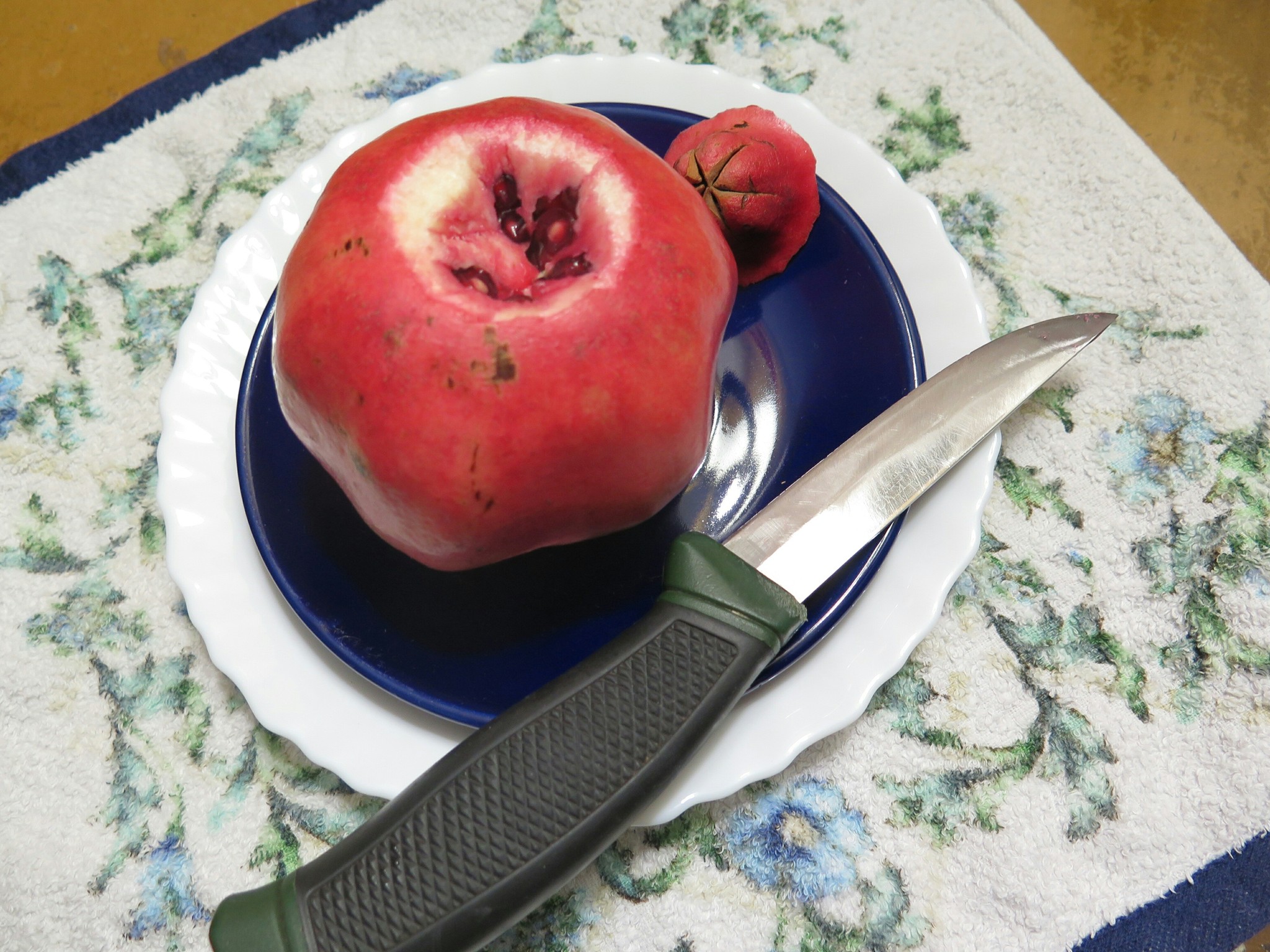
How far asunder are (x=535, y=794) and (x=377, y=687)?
0.18 meters

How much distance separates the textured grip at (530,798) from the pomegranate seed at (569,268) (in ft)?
0.64

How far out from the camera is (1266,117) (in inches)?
32.7

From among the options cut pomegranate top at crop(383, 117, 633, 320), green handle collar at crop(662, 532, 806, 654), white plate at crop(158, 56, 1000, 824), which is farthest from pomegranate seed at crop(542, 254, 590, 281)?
white plate at crop(158, 56, 1000, 824)

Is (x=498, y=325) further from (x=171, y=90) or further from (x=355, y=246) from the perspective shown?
(x=171, y=90)

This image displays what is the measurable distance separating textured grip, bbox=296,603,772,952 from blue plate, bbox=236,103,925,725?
0.09 meters

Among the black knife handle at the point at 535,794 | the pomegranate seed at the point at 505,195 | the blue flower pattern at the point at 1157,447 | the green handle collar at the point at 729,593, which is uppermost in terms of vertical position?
the pomegranate seed at the point at 505,195

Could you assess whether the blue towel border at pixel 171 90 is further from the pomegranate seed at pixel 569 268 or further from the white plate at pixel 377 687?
the pomegranate seed at pixel 569 268

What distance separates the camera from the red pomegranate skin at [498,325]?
42 cm

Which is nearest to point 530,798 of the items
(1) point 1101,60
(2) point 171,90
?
(2) point 171,90

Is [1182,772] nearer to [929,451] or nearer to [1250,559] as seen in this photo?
[1250,559]

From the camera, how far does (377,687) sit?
0.60m

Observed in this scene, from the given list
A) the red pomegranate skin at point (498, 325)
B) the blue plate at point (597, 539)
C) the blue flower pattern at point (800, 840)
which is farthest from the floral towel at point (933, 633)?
the red pomegranate skin at point (498, 325)

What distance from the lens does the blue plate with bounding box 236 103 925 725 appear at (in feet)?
1.89

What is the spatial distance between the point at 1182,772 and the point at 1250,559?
0.58ft
